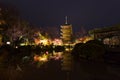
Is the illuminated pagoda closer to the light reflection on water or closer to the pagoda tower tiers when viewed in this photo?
the pagoda tower tiers

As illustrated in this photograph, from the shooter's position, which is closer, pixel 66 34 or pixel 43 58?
pixel 43 58

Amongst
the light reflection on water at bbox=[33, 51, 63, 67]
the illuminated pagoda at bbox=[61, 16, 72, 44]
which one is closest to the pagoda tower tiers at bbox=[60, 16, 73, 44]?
the illuminated pagoda at bbox=[61, 16, 72, 44]

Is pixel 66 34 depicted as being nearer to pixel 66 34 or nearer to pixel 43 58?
pixel 66 34

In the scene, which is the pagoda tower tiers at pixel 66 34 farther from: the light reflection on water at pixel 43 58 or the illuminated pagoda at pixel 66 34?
the light reflection on water at pixel 43 58

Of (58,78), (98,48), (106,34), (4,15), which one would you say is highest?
(4,15)

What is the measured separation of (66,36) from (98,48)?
4885 centimetres

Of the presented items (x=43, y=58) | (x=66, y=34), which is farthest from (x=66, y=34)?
(x=43, y=58)

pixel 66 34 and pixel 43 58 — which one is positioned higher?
pixel 66 34

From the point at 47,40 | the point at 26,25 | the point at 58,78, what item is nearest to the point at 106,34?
the point at 26,25

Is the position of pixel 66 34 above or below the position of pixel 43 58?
above

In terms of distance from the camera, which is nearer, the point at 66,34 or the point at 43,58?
the point at 43,58

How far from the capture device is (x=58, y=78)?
40.4ft

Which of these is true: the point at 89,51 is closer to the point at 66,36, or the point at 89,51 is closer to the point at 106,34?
the point at 106,34

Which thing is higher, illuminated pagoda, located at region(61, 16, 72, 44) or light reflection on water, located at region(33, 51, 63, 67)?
illuminated pagoda, located at region(61, 16, 72, 44)
